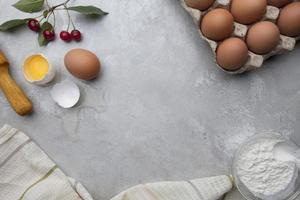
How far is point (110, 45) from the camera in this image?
51.3 inches

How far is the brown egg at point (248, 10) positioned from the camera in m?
1.13

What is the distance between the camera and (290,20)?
114cm

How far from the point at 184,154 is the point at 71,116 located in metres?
0.30

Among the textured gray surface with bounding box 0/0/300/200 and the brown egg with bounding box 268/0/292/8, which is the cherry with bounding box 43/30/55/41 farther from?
the brown egg with bounding box 268/0/292/8

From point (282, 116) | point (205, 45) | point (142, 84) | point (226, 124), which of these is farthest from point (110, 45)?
point (282, 116)

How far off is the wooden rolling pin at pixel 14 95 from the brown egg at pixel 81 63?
0.46 ft

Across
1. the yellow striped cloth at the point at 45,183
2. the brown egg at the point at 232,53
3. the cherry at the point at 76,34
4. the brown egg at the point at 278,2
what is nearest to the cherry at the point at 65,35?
the cherry at the point at 76,34

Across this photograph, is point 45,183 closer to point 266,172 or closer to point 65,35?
point 65,35

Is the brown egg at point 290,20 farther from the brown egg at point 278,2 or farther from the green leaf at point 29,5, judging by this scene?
the green leaf at point 29,5

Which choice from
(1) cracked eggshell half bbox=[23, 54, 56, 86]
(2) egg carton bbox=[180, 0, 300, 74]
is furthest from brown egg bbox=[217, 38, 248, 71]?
(1) cracked eggshell half bbox=[23, 54, 56, 86]

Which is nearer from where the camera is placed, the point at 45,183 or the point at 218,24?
the point at 218,24

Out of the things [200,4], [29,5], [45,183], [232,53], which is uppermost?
[29,5]

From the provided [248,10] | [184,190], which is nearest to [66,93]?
[184,190]

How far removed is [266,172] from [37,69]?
60 cm
